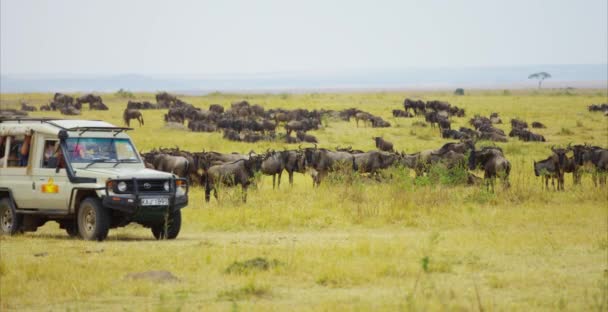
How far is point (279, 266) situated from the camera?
39.7ft

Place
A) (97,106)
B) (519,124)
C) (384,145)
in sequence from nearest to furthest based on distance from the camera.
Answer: (384,145) < (519,124) < (97,106)

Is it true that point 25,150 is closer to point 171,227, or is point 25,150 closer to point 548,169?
point 171,227

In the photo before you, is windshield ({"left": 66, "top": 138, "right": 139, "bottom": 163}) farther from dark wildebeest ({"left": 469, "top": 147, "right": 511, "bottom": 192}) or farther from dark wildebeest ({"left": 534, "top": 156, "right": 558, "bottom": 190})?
dark wildebeest ({"left": 534, "top": 156, "right": 558, "bottom": 190})

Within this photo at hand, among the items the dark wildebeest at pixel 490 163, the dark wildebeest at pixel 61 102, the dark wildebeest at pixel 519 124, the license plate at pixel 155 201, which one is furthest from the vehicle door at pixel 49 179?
the dark wildebeest at pixel 61 102

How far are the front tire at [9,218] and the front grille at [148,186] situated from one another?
2.50 m

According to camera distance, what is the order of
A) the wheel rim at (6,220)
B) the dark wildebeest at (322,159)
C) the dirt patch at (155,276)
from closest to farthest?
the dirt patch at (155,276), the wheel rim at (6,220), the dark wildebeest at (322,159)

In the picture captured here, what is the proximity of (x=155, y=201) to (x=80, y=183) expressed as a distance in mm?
1316

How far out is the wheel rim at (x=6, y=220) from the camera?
53.0 ft

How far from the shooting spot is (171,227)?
1561 centimetres

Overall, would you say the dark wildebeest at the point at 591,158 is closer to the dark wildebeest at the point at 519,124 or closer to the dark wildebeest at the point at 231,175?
the dark wildebeest at the point at 231,175

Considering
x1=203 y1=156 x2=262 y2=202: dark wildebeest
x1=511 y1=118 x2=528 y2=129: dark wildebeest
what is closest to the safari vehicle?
x1=203 y1=156 x2=262 y2=202: dark wildebeest

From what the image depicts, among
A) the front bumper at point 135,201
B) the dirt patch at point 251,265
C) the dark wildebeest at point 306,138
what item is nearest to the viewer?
the dirt patch at point 251,265

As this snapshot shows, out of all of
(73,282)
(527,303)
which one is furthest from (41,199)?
(527,303)

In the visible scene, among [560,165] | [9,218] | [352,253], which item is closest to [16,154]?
[9,218]
